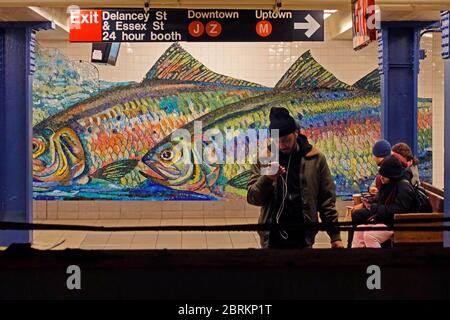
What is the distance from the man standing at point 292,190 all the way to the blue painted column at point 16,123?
6.38 m

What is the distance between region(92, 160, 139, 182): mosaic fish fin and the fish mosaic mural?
2 centimetres

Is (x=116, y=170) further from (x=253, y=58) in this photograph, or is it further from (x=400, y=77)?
(x=400, y=77)

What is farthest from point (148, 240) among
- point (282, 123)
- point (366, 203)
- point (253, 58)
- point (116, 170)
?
point (282, 123)

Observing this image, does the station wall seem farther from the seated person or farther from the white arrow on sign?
the seated person

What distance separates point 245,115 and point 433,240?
6807 millimetres

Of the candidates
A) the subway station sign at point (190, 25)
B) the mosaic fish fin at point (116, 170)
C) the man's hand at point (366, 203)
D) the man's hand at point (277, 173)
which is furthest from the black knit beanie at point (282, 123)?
the mosaic fish fin at point (116, 170)

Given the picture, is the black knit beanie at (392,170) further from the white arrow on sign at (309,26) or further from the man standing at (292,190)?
the man standing at (292,190)

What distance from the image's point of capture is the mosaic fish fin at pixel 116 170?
13.8 metres

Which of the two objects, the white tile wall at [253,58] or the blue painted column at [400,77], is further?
the white tile wall at [253,58]

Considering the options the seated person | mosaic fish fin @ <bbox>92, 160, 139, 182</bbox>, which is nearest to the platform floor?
mosaic fish fin @ <bbox>92, 160, 139, 182</bbox>

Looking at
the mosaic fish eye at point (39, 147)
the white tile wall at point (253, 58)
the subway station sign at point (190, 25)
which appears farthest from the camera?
the mosaic fish eye at point (39, 147)

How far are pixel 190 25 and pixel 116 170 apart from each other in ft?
17.3

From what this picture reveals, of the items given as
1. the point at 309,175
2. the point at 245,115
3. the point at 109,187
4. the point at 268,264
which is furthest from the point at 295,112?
the point at 268,264

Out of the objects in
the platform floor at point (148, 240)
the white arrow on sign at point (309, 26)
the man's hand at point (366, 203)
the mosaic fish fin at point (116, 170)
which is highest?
the white arrow on sign at point (309, 26)
